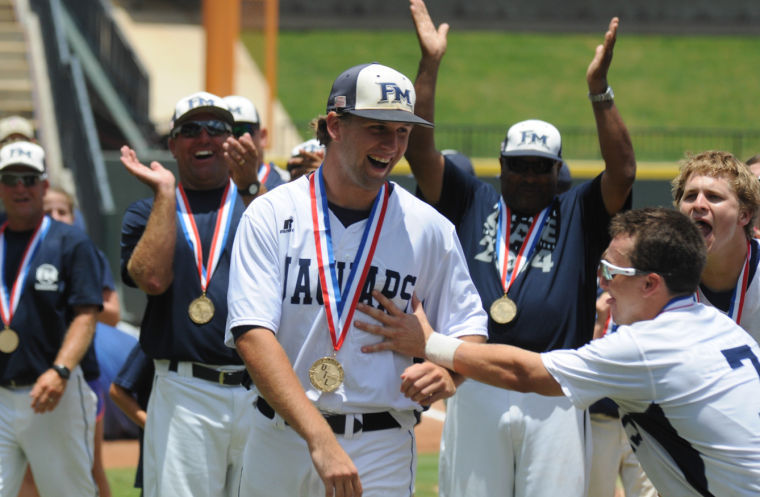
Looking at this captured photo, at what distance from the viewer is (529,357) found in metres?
4.40

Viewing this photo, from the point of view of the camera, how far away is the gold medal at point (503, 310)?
5.75m

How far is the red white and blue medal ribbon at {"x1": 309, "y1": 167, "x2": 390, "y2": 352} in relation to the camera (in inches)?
173

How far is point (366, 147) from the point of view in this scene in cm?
441

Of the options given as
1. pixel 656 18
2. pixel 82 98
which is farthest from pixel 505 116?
pixel 82 98

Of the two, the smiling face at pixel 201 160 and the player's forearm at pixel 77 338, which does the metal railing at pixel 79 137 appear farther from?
the smiling face at pixel 201 160

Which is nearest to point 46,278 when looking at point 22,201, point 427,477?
point 22,201

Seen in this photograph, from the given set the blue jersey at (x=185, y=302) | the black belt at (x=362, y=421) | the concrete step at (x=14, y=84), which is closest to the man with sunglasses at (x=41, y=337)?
the blue jersey at (x=185, y=302)

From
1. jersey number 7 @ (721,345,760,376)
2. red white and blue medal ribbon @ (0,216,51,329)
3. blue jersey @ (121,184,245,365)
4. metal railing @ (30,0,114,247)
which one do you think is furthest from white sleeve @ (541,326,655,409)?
metal railing @ (30,0,114,247)

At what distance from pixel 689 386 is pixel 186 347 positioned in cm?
270

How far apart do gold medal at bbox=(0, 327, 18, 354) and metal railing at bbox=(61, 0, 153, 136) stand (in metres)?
12.7

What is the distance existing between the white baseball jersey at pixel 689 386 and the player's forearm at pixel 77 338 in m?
3.50

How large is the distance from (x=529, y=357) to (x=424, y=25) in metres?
1.93

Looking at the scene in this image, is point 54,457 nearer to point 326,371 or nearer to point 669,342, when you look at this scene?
point 326,371

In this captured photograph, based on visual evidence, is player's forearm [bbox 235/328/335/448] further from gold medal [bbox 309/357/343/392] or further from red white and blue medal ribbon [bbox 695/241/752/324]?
red white and blue medal ribbon [bbox 695/241/752/324]
